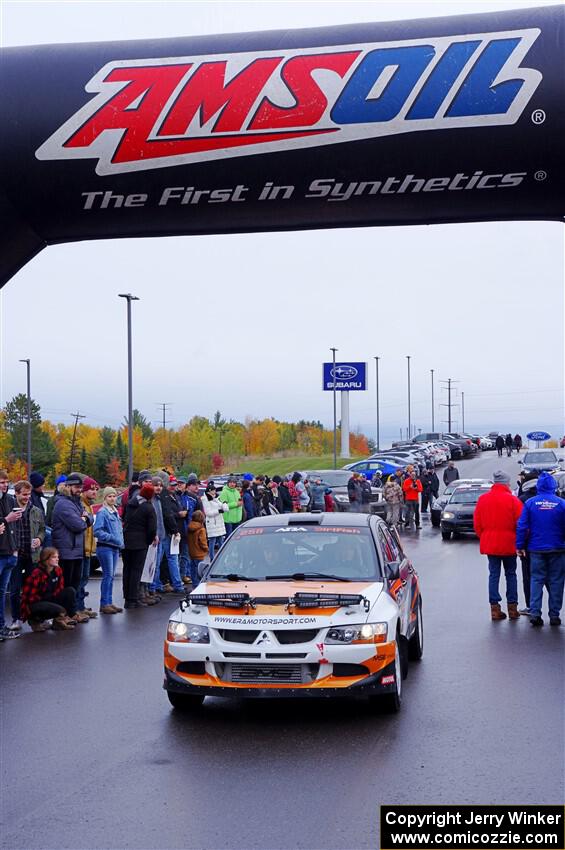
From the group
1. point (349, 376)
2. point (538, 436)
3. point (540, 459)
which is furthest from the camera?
point (349, 376)

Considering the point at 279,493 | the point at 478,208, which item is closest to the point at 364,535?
the point at 478,208

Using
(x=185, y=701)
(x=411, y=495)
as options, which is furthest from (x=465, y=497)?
(x=185, y=701)

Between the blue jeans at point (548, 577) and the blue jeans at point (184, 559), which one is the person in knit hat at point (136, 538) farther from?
the blue jeans at point (548, 577)

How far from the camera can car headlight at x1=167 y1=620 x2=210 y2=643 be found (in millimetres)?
7875

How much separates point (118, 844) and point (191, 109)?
6.46 metres

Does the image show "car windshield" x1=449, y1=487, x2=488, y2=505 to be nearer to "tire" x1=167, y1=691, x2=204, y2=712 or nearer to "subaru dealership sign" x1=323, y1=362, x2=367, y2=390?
"tire" x1=167, y1=691, x2=204, y2=712

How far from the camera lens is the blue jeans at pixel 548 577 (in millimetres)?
12422

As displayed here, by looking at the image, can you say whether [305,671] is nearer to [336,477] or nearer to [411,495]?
[411,495]

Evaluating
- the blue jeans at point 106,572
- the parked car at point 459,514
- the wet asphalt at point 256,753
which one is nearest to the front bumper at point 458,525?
the parked car at point 459,514

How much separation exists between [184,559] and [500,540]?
6.63m

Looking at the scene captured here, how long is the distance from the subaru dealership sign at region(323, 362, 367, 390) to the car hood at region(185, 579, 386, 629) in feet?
257

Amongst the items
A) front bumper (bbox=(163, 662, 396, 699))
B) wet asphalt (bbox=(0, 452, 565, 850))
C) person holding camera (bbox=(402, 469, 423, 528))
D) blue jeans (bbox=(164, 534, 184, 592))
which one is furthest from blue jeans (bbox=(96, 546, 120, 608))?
person holding camera (bbox=(402, 469, 423, 528))

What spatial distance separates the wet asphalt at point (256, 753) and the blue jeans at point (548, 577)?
1574 mm

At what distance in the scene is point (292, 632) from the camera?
301 inches
